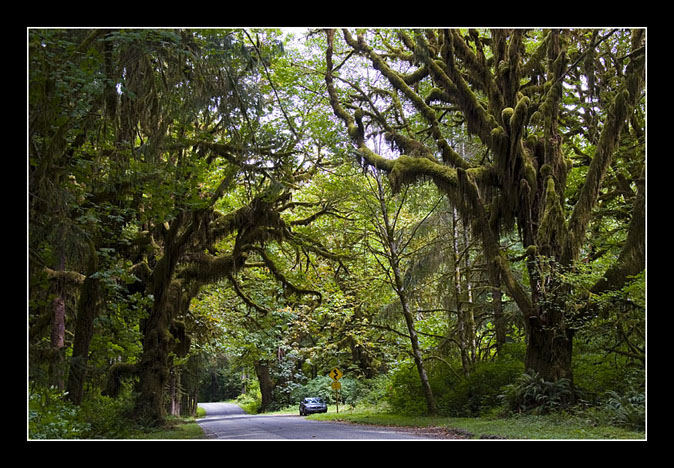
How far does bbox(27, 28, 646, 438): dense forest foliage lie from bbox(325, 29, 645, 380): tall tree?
0.06m

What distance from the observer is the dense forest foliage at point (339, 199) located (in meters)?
7.75

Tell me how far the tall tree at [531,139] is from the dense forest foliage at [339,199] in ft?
0.18

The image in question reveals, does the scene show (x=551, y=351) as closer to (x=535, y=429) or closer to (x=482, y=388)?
(x=535, y=429)

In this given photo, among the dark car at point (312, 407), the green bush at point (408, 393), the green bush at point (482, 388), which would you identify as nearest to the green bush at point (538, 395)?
the green bush at point (482, 388)

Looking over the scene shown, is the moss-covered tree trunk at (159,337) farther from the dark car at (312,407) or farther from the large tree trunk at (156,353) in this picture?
the dark car at (312,407)

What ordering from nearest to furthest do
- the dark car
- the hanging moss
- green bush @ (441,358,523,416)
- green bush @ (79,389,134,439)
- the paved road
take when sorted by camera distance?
1. the paved road
2. green bush @ (79,389,134,439)
3. the hanging moss
4. green bush @ (441,358,523,416)
5. the dark car

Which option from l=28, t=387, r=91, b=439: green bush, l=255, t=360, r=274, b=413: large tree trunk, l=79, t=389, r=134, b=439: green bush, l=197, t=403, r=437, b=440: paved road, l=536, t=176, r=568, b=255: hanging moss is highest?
l=536, t=176, r=568, b=255: hanging moss

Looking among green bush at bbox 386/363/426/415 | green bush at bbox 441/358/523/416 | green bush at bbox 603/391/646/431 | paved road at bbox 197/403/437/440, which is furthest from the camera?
green bush at bbox 386/363/426/415

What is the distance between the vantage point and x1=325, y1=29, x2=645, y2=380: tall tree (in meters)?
11.6

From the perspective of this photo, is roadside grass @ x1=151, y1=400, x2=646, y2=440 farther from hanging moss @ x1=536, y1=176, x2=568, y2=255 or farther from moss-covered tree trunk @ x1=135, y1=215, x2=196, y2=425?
hanging moss @ x1=536, y1=176, x2=568, y2=255

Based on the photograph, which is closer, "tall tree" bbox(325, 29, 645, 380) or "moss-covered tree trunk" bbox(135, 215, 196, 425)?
"tall tree" bbox(325, 29, 645, 380)

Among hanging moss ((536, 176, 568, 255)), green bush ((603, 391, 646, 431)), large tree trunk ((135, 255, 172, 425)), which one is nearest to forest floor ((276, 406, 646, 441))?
green bush ((603, 391, 646, 431))

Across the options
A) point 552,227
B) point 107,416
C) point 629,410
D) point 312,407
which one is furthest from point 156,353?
point 312,407

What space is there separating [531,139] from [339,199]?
5823 mm
